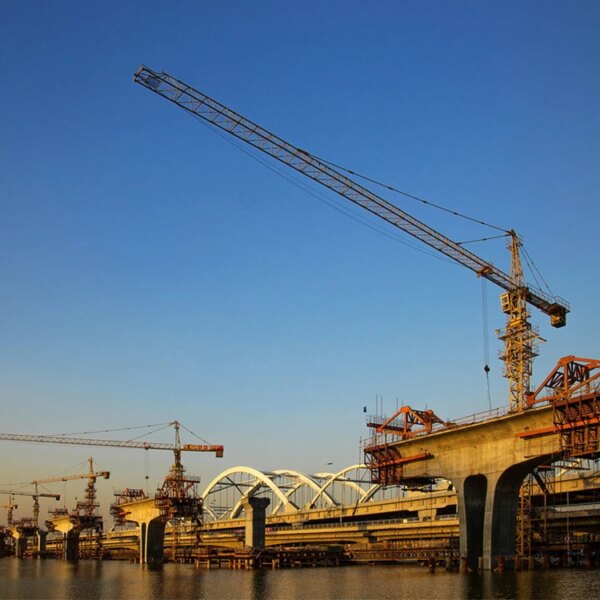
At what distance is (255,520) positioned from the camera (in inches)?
3305

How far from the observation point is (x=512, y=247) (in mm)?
92000

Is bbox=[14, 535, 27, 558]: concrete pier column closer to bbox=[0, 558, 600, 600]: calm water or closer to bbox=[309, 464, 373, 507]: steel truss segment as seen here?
bbox=[309, 464, 373, 507]: steel truss segment

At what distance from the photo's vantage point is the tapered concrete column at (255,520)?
276 ft

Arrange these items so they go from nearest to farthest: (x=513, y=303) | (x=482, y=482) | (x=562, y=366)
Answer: (x=562, y=366), (x=482, y=482), (x=513, y=303)

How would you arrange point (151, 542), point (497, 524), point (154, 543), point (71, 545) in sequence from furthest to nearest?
1. point (71, 545)
2. point (154, 543)
3. point (151, 542)
4. point (497, 524)

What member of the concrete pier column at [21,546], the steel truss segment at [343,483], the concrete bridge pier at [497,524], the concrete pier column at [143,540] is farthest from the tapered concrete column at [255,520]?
the concrete pier column at [21,546]

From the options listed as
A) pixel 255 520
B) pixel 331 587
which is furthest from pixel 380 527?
pixel 331 587

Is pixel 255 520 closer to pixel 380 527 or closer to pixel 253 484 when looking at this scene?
pixel 380 527

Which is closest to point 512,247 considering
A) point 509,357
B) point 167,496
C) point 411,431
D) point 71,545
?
point 509,357

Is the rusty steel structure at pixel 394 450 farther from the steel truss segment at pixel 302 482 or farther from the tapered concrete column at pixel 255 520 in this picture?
the steel truss segment at pixel 302 482

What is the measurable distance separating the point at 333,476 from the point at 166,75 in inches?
3805

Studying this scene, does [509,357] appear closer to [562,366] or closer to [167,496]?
[562,366]

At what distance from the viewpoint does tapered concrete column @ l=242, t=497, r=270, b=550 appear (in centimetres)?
8400

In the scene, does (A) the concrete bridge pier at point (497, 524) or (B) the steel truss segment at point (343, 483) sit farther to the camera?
(B) the steel truss segment at point (343, 483)
